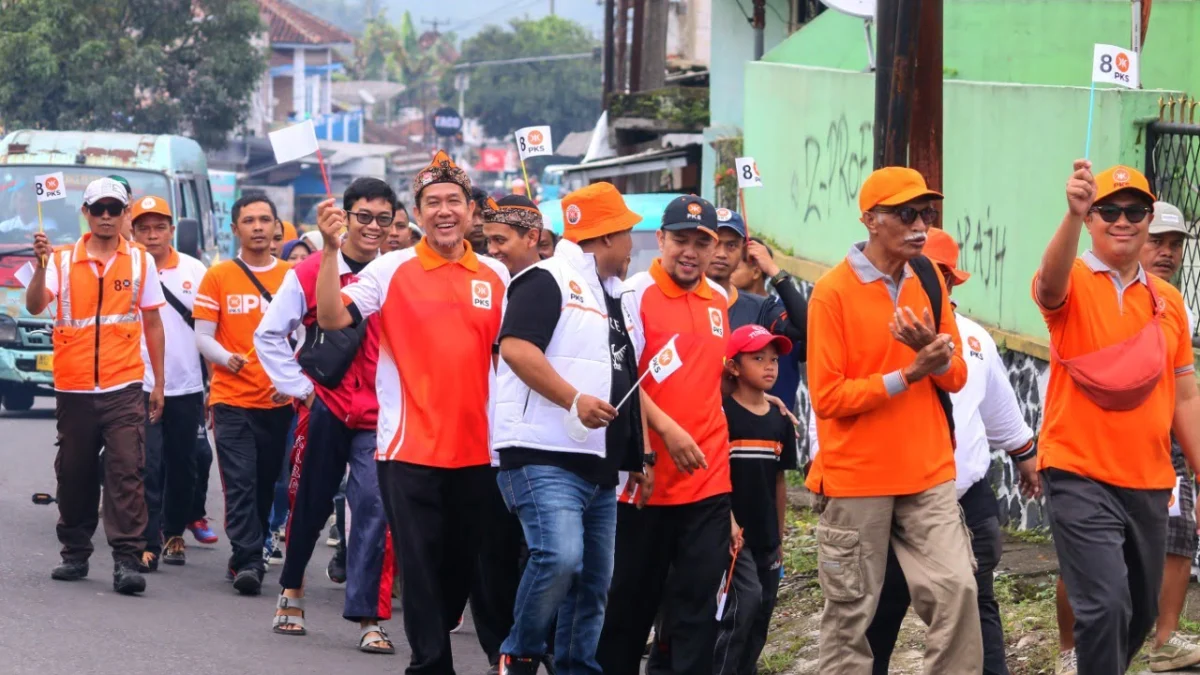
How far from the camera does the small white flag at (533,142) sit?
9975mm

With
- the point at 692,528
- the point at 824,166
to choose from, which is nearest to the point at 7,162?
the point at 824,166

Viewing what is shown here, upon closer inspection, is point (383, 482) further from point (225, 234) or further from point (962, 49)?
point (225, 234)

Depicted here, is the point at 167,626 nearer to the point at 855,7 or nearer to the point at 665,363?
the point at 665,363

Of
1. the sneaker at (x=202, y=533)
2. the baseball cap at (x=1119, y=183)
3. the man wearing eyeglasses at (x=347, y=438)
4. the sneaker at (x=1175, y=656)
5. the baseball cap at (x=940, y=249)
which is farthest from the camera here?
the sneaker at (x=202, y=533)

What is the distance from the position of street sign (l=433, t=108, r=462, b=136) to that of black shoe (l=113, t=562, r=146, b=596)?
59723 mm

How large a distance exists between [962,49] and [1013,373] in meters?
5.00

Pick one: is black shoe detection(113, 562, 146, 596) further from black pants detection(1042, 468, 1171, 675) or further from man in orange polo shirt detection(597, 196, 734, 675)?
black pants detection(1042, 468, 1171, 675)

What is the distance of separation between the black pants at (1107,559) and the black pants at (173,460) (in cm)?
557

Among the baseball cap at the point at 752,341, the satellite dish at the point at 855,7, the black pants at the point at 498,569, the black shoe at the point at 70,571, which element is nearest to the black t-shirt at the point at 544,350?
the black pants at the point at 498,569

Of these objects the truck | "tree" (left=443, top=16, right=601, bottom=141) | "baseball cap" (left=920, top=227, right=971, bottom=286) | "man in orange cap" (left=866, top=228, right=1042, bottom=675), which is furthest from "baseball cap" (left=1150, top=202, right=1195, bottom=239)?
"tree" (left=443, top=16, right=601, bottom=141)

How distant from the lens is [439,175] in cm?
723

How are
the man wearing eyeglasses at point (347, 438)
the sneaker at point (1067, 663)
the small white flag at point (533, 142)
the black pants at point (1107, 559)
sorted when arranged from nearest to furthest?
1. the black pants at point (1107, 559)
2. the sneaker at point (1067, 663)
3. the man wearing eyeglasses at point (347, 438)
4. the small white flag at point (533, 142)

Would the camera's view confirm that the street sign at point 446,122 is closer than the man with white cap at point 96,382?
No

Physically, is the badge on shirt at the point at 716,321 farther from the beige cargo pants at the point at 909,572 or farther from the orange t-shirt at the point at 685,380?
the beige cargo pants at the point at 909,572
